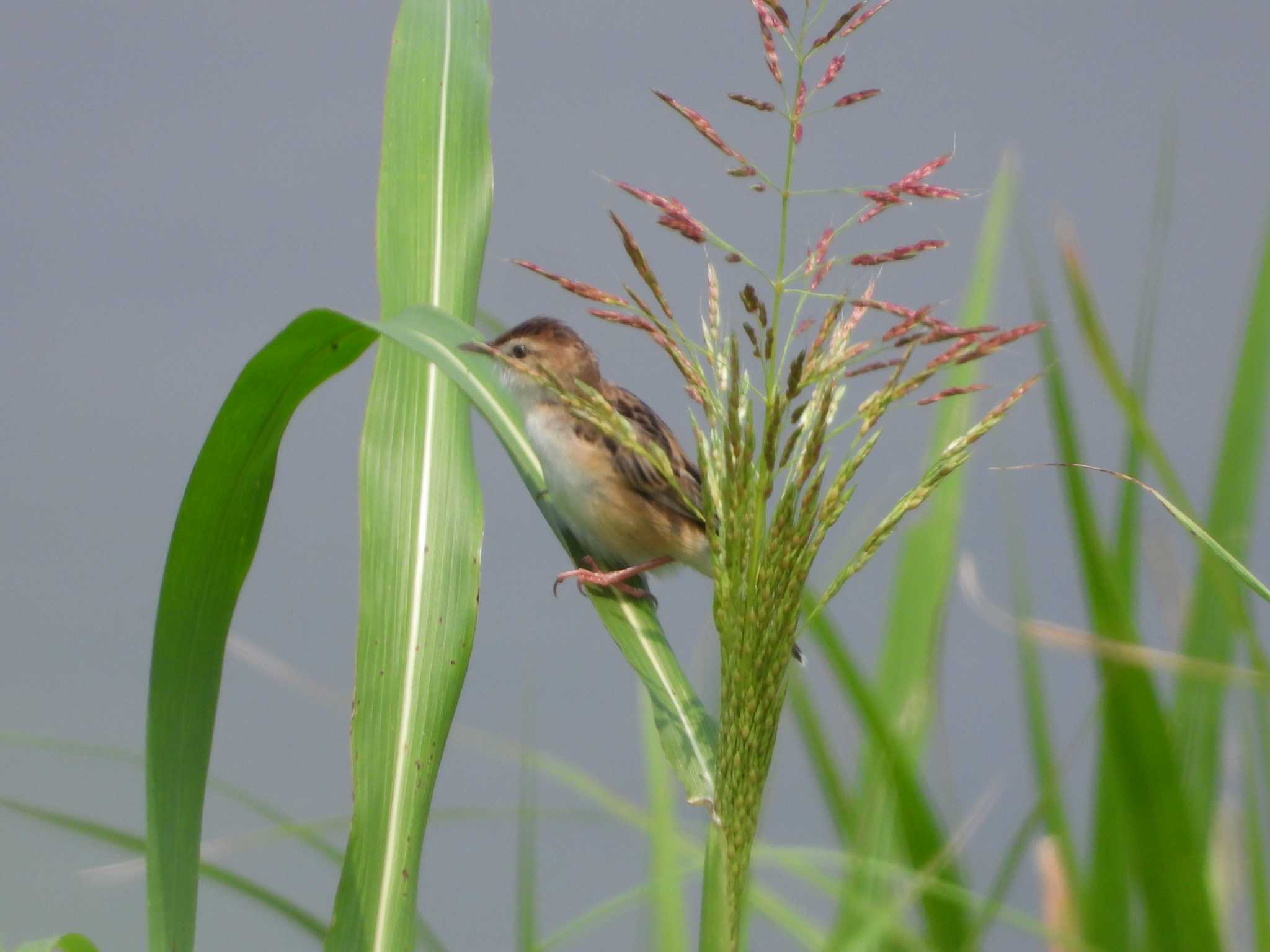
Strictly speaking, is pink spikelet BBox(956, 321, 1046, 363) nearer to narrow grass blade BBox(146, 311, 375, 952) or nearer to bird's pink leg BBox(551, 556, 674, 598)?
narrow grass blade BBox(146, 311, 375, 952)

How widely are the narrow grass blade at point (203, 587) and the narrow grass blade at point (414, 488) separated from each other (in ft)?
0.55

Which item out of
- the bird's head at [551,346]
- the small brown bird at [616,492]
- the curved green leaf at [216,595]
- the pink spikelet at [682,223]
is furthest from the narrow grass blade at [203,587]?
the bird's head at [551,346]

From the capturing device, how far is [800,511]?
1.18 m

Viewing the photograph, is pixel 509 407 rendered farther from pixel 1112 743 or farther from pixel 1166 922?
pixel 1166 922

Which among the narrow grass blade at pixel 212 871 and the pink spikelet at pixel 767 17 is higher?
the pink spikelet at pixel 767 17

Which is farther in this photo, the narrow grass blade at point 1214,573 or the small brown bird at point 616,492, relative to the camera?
the small brown bird at point 616,492

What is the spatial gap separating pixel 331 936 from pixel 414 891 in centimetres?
12

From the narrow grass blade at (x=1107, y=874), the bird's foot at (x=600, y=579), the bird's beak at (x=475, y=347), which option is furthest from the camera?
the bird's foot at (x=600, y=579)

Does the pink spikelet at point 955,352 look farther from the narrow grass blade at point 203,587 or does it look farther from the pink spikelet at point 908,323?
the narrow grass blade at point 203,587

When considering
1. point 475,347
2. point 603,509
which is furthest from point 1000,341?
point 603,509

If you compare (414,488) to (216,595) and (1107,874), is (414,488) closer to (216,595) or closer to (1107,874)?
(216,595)

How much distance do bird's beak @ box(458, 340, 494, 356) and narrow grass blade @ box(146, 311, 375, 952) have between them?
0.81ft

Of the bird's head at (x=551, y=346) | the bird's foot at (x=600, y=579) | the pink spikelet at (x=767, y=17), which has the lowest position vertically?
the bird's foot at (x=600, y=579)

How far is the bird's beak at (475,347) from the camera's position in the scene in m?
1.92
